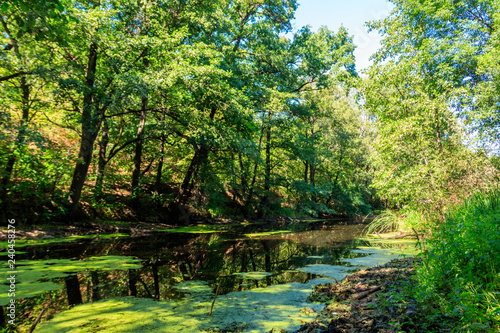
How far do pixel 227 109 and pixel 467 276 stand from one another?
990 cm

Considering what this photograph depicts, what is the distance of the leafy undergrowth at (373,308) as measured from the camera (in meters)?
2.39

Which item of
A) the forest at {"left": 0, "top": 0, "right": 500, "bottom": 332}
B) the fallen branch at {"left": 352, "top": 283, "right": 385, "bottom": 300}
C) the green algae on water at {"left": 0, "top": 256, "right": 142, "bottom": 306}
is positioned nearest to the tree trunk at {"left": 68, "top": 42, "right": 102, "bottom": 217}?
the forest at {"left": 0, "top": 0, "right": 500, "bottom": 332}

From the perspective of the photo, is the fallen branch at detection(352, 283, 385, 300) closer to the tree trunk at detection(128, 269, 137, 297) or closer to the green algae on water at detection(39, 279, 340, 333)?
the green algae on water at detection(39, 279, 340, 333)

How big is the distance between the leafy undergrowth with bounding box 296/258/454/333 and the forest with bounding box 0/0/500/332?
225 mm

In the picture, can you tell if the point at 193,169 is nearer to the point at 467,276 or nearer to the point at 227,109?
the point at 227,109

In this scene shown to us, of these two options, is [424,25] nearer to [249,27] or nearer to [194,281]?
[249,27]

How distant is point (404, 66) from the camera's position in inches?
413

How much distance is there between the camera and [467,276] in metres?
2.67

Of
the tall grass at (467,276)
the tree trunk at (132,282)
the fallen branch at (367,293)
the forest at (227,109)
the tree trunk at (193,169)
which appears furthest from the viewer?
the tree trunk at (193,169)

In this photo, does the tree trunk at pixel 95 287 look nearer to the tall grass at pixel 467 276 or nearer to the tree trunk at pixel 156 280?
the tree trunk at pixel 156 280

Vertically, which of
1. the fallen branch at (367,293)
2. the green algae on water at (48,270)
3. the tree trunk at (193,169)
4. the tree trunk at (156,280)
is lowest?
the fallen branch at (367,293)

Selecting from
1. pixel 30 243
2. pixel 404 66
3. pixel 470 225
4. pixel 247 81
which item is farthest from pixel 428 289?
pixel 247 81

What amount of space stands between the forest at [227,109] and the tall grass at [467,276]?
2 cm

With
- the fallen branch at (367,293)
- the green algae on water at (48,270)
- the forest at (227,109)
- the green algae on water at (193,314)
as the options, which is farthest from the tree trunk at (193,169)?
the fallen branch at (367,293)
